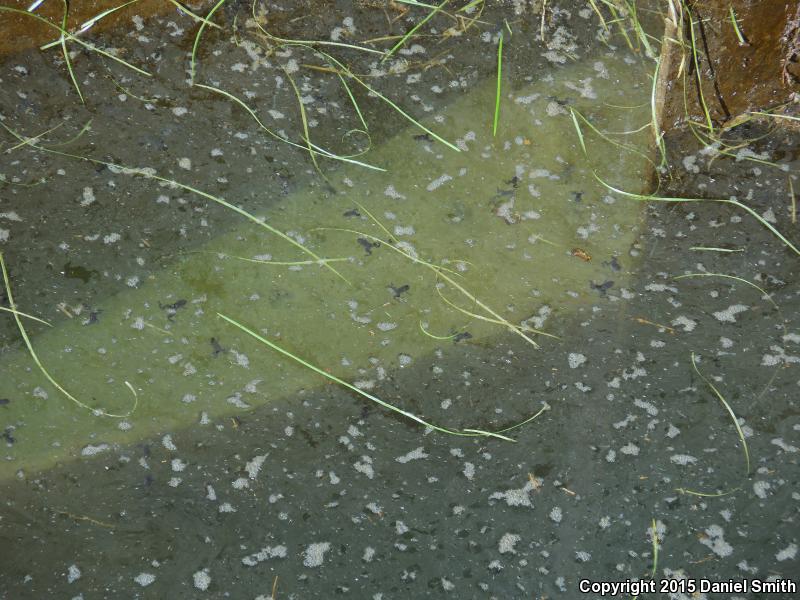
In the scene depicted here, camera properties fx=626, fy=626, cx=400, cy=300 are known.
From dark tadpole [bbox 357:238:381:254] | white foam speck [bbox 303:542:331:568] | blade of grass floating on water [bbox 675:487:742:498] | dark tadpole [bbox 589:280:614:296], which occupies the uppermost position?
dark tadpole [bbox 357:238:381:254]

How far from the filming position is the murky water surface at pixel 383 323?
1.45m

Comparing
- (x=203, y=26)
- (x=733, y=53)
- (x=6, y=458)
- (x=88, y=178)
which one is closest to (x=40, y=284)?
(x=88, y=178)

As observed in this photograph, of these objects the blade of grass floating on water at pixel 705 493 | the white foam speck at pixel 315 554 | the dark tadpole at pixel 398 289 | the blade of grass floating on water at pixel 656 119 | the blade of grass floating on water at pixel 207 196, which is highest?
the blade of grass floating on water at pixel 656 119

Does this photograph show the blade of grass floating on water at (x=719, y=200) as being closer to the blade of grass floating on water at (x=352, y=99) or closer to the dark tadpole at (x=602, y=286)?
the dark tadpole at (x=602, y=286)

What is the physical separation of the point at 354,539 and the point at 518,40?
1274 millimetres

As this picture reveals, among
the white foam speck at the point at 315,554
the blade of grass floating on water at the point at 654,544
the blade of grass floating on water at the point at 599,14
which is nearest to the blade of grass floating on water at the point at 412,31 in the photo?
the blade of grass floating on water at the point at 599,14

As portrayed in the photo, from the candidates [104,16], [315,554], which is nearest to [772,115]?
[315,554]

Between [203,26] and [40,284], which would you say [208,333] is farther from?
[203,26]

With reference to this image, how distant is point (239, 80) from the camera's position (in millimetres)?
1530

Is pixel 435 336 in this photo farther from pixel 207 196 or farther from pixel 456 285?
pixel 207 196

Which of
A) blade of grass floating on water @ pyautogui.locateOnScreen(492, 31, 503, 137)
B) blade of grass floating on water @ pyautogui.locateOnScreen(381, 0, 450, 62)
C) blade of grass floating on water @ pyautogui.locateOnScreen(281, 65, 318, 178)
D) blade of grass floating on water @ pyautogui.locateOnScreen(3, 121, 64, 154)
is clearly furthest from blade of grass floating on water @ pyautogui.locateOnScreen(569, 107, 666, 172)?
blade of grass floating on water @ pyautogui.locateOnScreen(3, 121, 64, 154)

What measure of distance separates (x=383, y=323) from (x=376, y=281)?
10 centimetres

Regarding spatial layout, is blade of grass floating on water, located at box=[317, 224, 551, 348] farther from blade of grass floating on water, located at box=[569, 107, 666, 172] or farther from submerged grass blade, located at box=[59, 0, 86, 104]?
submerged grass blade, located at box=[59, 0, 86, 104]

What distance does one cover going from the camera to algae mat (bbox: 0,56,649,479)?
4.81 ft
